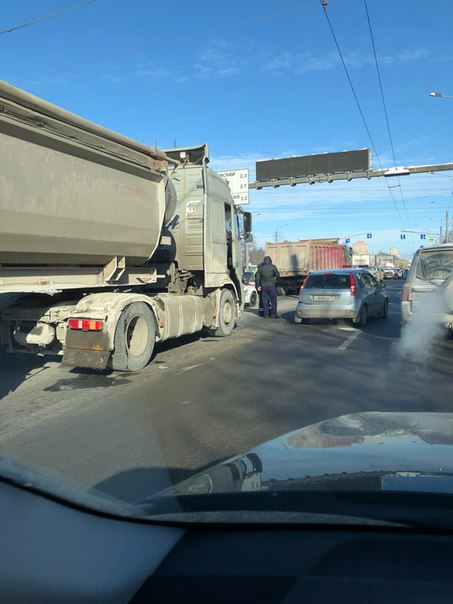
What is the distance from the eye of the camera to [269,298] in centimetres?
1588

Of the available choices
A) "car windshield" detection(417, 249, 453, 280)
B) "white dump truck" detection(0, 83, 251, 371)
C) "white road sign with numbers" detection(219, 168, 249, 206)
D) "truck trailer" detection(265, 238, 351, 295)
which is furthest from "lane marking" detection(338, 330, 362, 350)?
"white road sign with numbers" detection(219, 168, 249, 206)

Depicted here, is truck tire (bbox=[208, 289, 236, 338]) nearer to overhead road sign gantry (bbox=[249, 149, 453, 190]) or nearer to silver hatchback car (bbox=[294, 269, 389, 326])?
silver hatchback car (bbox=[294, 269, 389, 326])

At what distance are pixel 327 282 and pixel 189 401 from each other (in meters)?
8.38

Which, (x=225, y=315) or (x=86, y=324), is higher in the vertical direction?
(x=86, y=324)

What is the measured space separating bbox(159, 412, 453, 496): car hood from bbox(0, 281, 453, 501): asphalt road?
62 centimetres

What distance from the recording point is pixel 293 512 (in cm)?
188

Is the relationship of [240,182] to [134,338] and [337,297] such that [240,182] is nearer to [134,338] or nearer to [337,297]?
[337,297]

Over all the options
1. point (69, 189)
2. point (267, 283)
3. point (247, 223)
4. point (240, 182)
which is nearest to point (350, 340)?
point (247, 223)

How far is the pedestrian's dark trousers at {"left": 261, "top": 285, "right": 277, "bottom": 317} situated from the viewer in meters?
15.6

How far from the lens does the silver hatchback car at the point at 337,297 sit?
43.1 ft

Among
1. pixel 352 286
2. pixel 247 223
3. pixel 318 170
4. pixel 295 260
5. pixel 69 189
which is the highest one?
pixel 318 170

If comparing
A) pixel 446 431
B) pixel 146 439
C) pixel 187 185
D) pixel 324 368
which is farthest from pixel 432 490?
pixel 187 185

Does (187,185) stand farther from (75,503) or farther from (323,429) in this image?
(75,503)

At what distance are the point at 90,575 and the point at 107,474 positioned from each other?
2389mm
